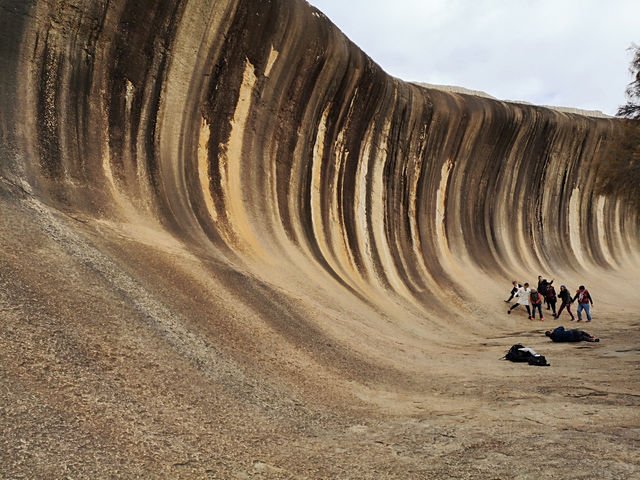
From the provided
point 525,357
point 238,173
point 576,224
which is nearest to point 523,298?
point 525,357

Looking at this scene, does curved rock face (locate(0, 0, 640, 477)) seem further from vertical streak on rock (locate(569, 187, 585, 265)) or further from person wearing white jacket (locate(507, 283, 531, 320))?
vertical streak on rock (locate(569, 187, 585, 265))

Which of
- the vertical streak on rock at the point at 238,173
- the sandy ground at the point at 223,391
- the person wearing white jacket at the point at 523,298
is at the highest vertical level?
the vertical streak on rock at the point at 238,173

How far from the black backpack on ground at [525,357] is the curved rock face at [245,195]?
1.53m

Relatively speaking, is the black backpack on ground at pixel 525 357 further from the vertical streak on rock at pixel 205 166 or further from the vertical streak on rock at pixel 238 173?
the vertical streak on rock at pixel 205 166

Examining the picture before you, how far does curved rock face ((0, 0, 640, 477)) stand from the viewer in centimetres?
617

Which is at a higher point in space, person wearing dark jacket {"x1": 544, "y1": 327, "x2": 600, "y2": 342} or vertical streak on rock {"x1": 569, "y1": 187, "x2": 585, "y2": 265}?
vertical streak on rock {"x1": 569, "y1": 187, "x2": 585, "y2": 265}

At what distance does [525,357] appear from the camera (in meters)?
8.64

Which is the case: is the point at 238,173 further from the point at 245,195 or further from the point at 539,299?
the point at 539,299

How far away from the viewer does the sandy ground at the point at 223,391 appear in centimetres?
360

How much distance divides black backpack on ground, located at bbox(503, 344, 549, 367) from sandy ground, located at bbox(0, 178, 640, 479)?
0.19m

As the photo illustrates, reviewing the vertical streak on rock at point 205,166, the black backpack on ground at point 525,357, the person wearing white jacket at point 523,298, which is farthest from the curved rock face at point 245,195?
the black backpack on ground at point 525,357

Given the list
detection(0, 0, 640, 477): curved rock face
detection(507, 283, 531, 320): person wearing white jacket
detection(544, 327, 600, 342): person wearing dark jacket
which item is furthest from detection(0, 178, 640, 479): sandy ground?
detection(507, 283, 531, 320): person wearing white jacket

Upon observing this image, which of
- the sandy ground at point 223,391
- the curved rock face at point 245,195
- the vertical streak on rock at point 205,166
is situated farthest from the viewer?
the vertical streak on rock at point 205,166

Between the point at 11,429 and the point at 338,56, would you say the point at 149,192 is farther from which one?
the point at 338,56
